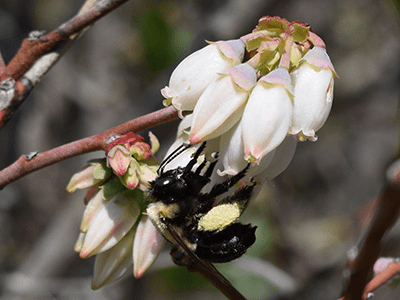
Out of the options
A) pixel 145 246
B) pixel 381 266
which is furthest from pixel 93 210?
pixel 381 266

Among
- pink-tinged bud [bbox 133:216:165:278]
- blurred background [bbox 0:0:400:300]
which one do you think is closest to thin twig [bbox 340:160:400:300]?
pink-tinged bud [bbox 133:216:165:278]

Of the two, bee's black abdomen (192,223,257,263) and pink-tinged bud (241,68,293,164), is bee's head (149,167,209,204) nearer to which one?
bee's black abdomen (192,223,257,263)

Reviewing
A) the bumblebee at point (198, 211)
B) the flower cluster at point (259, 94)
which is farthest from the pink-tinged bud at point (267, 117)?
the bumblebee at point (198, 211)

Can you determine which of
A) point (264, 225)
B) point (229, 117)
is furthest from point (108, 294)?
point (229, 117)

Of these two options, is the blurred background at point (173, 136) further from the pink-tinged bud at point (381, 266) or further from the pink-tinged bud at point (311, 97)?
the pink-tinged bud at point (311, 97)

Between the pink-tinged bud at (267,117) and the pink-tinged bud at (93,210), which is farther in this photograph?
the pink-tinged bud at (93,210)

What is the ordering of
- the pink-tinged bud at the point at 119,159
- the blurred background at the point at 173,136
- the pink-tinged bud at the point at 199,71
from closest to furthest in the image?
1. the pink-tinged bud at the point at 199,71
2. the pink-tinged bud at the point at 119,159
3. the blurred background at the point at 173,136

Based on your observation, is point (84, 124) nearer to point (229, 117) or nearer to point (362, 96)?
point (362, 96)
